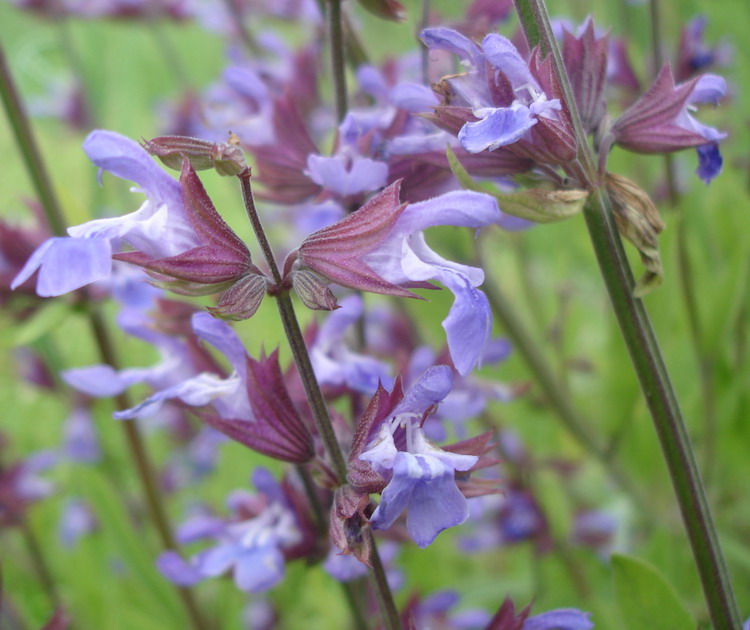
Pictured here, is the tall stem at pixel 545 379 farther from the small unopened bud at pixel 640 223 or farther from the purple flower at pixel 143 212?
the purple flower at pixel 143 212

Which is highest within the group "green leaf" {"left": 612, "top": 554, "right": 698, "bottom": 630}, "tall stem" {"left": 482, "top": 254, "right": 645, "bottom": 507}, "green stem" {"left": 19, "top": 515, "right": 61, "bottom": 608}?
"green leaf" {"left": 612, "top": 554, "right": 698, "bottom": 630}

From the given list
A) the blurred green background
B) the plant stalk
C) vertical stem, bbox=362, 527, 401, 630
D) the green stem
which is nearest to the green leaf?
vertical stem, bbox=362, 527, 401, 630


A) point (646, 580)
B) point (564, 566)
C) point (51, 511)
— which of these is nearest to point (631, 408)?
point (564, 566)

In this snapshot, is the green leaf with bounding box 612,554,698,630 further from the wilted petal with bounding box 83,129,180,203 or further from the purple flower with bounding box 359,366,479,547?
the wilted petal with bounding box 83,129,180,203

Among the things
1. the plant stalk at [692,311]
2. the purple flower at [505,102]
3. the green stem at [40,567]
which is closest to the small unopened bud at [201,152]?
the purple flower at [505,102]

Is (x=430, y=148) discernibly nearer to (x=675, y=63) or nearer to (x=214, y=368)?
(x=214, y=368)

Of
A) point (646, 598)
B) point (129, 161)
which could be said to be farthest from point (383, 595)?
point (129, 161)
